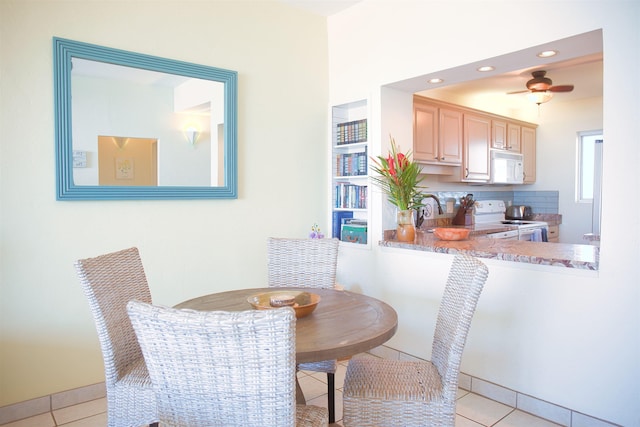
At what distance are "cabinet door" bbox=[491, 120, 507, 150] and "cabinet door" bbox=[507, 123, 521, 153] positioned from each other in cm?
10

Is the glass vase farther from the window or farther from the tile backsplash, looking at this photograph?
the window

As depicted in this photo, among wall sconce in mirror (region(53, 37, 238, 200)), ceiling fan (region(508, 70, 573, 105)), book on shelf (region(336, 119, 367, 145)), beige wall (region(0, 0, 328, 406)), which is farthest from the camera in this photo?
ceiling fan (region(508, 70, 573, 105))

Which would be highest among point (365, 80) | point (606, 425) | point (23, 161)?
point (365, 80)

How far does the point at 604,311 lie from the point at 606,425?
561 mm

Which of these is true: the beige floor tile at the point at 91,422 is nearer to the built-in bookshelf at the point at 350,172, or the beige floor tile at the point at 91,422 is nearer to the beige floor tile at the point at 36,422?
the beige floor tile at the point at 36,422

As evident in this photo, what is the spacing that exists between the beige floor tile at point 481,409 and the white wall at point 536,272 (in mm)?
135

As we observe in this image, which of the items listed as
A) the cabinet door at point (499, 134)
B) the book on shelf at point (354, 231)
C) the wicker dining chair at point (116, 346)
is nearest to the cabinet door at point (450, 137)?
the cabinet door at point (499, 134)

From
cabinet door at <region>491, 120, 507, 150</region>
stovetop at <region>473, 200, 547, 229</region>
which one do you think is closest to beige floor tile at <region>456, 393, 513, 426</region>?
stovetop at <region>473, 200, 547, 229</region>

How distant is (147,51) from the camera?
2.75 meters

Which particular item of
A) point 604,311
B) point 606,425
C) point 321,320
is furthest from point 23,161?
point 606,425

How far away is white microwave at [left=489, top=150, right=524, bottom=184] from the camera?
5.05 m

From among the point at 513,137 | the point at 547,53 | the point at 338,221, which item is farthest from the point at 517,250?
the point at 513,137

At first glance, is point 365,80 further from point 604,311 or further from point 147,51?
point 604,311

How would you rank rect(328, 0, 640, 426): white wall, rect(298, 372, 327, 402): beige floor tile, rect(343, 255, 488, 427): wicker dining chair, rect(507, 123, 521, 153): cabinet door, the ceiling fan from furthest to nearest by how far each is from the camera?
rect(507, 123, 521, 153): cabinet door → the ceiling fan → rect(298, 372, 327, 402): beige floor tile → rect(328, 0, 640, 426): white wall → rect(343, 255, 488, 427): wicker dining chair
